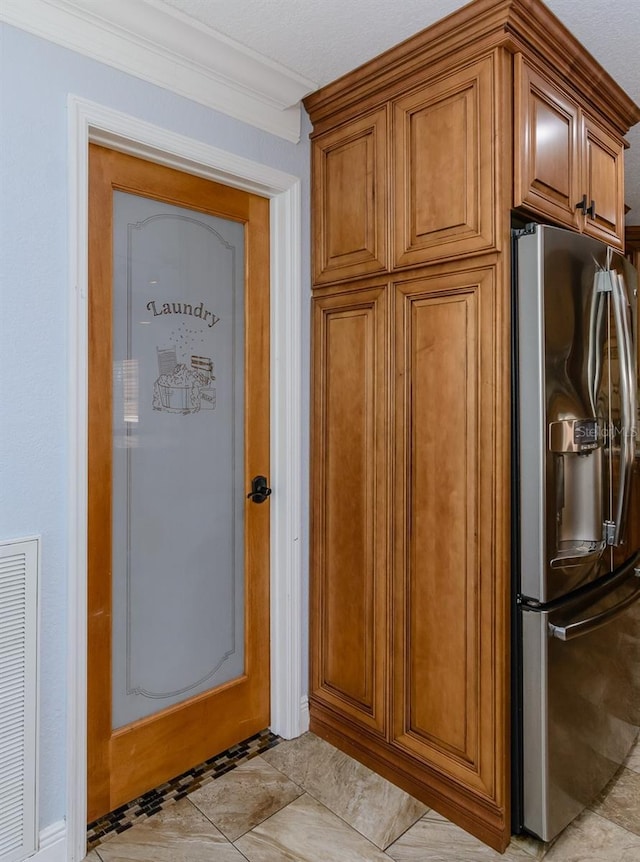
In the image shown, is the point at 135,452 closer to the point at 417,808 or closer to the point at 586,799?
the point at 417,808

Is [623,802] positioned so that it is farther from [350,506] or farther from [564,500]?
[350,506]

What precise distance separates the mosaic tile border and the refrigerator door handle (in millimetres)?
1530

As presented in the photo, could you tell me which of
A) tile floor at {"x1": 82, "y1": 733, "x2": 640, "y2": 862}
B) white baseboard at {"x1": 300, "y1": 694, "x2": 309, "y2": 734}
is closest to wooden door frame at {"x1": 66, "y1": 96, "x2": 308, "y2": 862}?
white baseboard at {"x1": 300, "y1": 694, "x2": 309, "y2": 734}

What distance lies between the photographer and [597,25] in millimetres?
1772

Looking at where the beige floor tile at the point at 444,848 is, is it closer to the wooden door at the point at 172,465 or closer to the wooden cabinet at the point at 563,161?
the wooden door at the point at 172,465

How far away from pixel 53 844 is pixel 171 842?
0.33 metres

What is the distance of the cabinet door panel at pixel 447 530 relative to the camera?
1.74 metres

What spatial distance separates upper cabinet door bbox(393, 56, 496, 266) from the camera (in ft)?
5.60

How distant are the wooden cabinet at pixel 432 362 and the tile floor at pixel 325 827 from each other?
9 cm

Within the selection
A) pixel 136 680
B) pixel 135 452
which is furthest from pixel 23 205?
pixel 136 680

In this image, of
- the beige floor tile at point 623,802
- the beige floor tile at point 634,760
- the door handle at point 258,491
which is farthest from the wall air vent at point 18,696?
the beige floor tile at point 634,760

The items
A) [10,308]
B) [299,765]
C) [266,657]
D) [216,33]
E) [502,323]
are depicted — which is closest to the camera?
[10,308]

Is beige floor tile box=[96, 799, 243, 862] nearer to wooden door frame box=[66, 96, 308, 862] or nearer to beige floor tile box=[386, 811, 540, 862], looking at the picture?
wooden door frame box=[66, 96, 308, 862]

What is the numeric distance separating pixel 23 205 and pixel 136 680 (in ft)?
4.93
